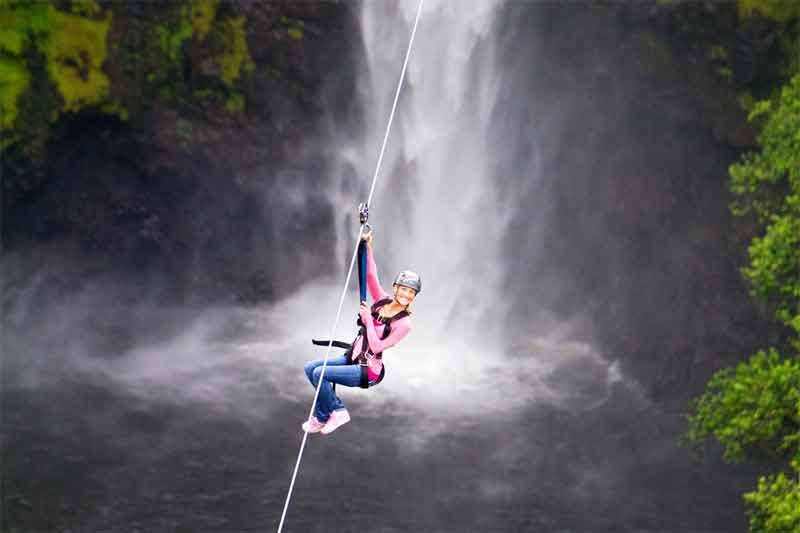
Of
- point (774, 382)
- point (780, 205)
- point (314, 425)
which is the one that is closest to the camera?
point (314, 425)

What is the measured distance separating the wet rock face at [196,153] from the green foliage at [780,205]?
13211 millimetres

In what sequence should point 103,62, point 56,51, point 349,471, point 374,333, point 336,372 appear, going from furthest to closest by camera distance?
point 103,62
point 56,51
point 349,471
point 336,372
point 374,333

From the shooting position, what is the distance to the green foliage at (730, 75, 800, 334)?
20.1 meters

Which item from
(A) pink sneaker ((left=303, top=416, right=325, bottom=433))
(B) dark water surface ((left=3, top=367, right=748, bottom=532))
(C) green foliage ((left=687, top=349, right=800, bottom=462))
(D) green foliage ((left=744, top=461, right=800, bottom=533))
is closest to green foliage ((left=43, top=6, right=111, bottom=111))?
(B) dark water surface ((left=3, top=367, right=748, bottom=532))

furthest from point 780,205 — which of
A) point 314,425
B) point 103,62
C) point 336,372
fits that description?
point 103,62

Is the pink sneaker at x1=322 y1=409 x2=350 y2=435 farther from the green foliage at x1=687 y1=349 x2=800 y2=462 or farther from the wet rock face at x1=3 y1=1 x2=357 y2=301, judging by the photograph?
the wet rock face at x1=3 y1=1 x2=357 y2=301

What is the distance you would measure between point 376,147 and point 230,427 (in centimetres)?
1135

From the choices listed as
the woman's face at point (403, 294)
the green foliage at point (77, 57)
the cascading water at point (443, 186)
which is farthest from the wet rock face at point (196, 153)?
the woman's face at point (403, 294)

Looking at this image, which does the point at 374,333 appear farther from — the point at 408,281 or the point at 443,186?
the point at 443,186

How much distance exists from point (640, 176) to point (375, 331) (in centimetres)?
2340

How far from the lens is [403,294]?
9.31 metres

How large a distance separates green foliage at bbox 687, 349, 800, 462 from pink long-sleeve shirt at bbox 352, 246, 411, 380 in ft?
36.1

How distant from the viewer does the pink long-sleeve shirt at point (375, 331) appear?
9367 mm

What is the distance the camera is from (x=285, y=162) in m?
33.8
